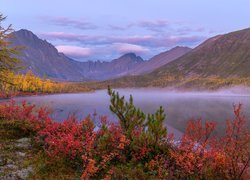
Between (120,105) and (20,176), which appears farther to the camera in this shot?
(120,105)

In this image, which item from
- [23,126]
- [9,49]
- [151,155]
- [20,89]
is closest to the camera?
[151,155]

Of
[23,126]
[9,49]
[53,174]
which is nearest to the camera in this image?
[53,174]

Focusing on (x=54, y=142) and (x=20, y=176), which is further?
(x=54, y=142)

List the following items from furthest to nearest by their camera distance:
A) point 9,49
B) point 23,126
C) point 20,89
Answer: point 20,89, point 9,49, point 23,126

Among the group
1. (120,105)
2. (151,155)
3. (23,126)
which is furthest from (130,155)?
(23,126)

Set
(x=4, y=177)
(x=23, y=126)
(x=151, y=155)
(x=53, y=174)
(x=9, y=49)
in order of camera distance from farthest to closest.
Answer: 1. (x=9, y=49)
2. (x=23, y=126)
3. (x=151, y=155)
4. (x=53, y=174)
5. (x=4, y=177)

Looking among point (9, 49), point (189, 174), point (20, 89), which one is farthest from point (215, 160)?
point (20, 89)

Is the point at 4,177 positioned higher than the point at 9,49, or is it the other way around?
the point at 9,49

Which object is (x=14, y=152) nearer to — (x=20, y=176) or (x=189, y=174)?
(x=20, y=176)

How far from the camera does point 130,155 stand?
13266 mm

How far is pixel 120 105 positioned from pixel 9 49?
11735 mm

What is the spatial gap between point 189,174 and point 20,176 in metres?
6.57

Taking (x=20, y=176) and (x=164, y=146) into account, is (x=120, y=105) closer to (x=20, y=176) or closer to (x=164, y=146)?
(x=164, y=146)

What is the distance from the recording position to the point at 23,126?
17.1m
